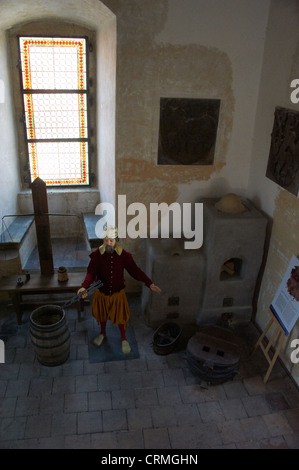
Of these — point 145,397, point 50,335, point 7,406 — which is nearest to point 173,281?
point 145,397

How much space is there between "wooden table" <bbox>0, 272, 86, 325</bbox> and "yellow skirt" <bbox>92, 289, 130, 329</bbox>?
24.3 inches

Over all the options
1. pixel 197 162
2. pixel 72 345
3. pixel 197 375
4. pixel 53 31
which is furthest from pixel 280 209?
pixel 53 31

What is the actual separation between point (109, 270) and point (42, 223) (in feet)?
4.61

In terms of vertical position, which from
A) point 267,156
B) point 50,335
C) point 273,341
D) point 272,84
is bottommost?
point 273,341

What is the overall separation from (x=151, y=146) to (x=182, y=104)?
30.2 inches

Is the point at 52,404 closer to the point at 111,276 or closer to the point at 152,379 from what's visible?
the point at 152,379

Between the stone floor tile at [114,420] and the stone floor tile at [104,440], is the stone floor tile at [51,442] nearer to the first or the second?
the stone floor tile at [104,440]

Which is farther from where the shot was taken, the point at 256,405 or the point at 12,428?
the point at 256,405

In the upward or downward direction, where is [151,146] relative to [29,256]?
upward

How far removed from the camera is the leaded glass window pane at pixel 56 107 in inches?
275

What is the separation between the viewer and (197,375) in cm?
521

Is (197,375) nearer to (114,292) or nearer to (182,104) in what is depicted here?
(114,292)

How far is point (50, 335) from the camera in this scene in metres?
5.04
